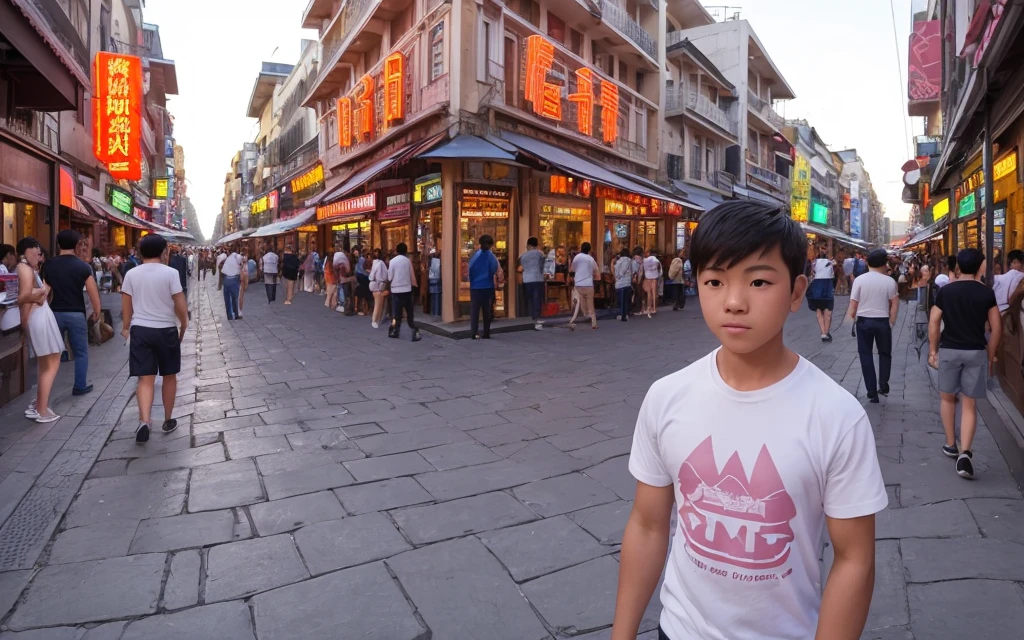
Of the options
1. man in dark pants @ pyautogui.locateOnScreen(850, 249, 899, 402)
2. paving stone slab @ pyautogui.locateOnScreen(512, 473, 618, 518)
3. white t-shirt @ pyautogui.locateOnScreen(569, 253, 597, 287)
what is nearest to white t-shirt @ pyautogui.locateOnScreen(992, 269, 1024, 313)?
man in dark pants @ pyautogui.locateOnScreen(850, 249, 899, 402)

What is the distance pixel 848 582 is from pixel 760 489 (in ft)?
0.68

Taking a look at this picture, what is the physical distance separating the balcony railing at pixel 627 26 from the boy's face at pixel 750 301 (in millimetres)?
18849

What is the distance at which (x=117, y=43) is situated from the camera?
26984 millimetres

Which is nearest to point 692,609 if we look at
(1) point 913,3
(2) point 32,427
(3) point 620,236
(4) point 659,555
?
(4) point 659,555

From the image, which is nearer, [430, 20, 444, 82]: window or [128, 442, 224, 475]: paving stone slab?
[128, 442, 224, 475]: paving stone slab

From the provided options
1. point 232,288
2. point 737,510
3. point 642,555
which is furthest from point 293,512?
point 232,288

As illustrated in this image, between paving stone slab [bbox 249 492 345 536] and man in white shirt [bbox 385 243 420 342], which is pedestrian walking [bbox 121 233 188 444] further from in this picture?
man in white shirt [bbox 385 243 420 342]

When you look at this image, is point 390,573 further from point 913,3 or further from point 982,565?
point 913,3

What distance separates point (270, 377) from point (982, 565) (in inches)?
282

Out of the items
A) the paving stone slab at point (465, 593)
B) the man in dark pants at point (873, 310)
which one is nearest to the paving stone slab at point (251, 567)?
the paving stone slab at point (465, 593)

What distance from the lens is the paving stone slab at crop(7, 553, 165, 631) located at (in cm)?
284

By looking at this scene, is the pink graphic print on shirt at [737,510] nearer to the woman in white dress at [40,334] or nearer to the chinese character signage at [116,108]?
the woman in white dress at [40,334]

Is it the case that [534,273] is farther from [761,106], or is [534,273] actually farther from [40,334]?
[761,106]

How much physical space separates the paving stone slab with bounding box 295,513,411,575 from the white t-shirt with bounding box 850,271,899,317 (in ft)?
17.3
